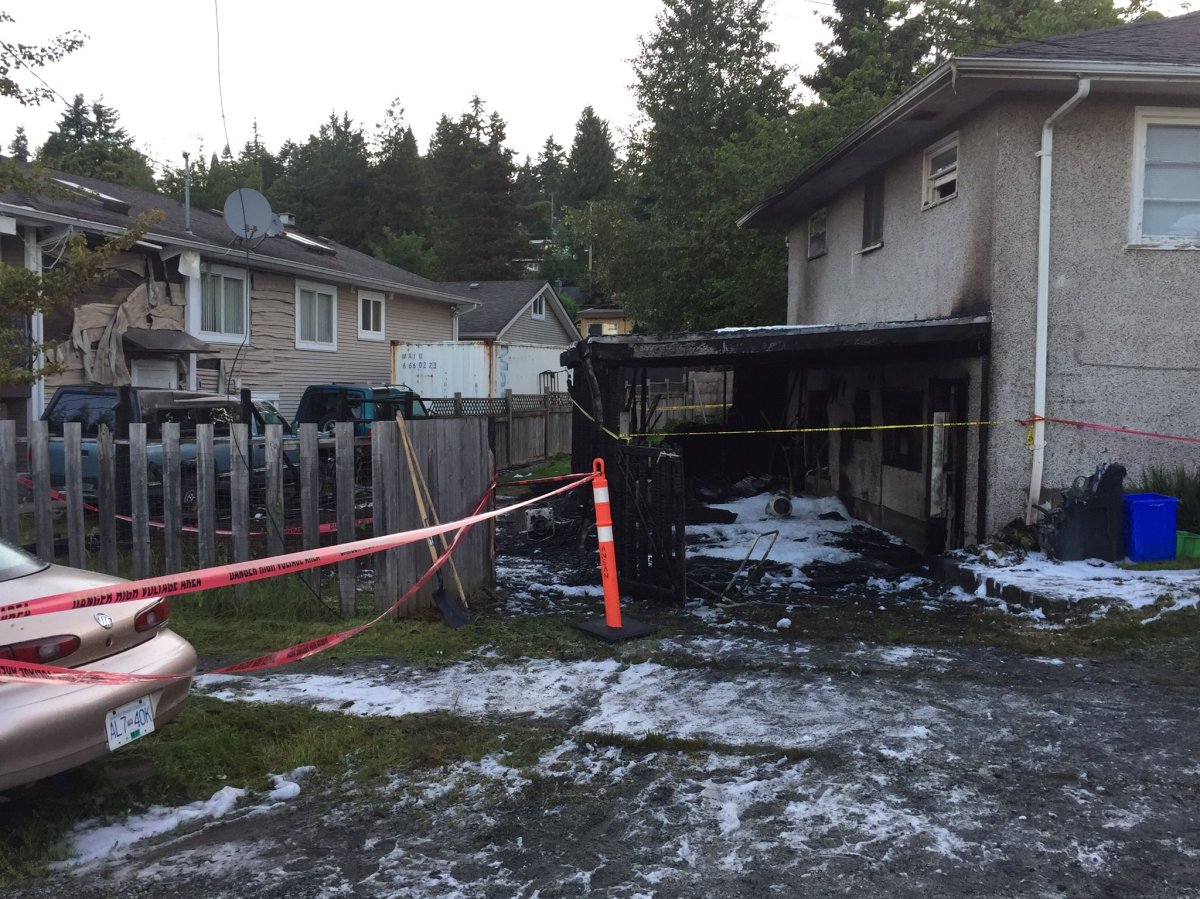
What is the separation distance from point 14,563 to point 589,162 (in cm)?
8023

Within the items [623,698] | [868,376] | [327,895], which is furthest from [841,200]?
[327,895]

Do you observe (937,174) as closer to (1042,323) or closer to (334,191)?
(1042,323)

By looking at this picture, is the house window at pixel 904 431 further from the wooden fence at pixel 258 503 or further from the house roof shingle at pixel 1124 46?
the wooden fence at pixel 258 503

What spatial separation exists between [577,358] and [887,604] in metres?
4.38

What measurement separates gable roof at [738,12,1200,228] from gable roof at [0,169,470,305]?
936 cm

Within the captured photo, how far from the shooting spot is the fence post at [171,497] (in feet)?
25.1

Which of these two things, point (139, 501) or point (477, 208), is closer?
point (139, 501)

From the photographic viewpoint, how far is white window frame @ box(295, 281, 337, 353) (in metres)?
21.0

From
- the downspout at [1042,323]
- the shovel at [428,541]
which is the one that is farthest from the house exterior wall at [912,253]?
the shovel at [428,541]

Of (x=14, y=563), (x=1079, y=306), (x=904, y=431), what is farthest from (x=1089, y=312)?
(x=14, y=563)

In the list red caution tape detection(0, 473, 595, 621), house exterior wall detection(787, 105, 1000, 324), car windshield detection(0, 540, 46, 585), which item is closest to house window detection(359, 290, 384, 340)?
house exterior wall detection(787, 105, 1000, 324)

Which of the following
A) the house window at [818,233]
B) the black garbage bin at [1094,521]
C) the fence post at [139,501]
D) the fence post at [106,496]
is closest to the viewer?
the fence post at [139,501]

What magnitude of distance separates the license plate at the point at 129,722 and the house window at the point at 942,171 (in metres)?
9.03

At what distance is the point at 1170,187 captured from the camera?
9461 millimetres
